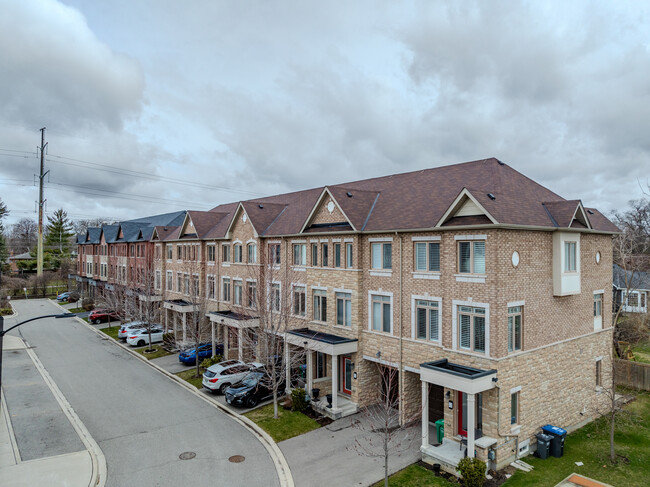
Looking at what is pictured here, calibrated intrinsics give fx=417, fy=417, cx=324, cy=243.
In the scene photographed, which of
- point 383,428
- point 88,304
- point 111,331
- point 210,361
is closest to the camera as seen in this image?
point 383,428

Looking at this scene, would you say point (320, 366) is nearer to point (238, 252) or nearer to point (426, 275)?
point (426, 275)

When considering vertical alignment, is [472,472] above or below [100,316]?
below

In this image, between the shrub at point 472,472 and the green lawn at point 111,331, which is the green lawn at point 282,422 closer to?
the shrub at point 472,472

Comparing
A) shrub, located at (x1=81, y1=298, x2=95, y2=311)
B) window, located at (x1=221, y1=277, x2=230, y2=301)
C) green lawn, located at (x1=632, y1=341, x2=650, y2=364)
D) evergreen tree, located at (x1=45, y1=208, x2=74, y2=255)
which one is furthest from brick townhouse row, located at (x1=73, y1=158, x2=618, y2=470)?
evergreen tree, located at (x1=45, y1=208, x2=74, y2=255)

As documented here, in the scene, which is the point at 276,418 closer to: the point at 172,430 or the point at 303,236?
the point at 172,430

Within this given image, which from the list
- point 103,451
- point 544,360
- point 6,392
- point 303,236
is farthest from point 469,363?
point 6,392

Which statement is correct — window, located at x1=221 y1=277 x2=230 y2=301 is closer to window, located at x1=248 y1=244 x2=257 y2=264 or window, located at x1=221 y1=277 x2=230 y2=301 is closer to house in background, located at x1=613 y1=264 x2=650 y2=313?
window, located at x1=248 y1=244 x2=257 y2=264

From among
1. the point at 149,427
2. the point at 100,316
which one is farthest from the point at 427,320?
the point at 100,316
